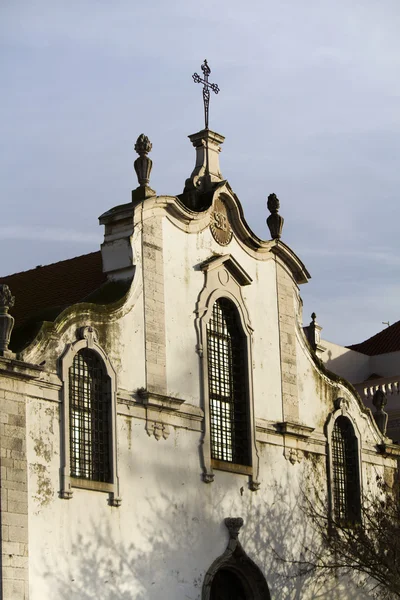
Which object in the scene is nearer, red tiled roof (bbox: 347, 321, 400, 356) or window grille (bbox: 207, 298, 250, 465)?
window grille (bbox: 207, 298, 250, 465)

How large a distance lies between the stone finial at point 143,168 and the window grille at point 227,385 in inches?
118

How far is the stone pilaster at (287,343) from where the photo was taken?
110 feet

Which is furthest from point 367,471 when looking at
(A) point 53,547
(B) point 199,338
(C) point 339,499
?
(A) point 53,547

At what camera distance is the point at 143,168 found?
3072 centimetres

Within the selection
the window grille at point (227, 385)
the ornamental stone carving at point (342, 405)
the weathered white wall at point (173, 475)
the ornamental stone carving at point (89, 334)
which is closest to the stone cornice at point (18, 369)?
the weathered white wall at point (173, 475)

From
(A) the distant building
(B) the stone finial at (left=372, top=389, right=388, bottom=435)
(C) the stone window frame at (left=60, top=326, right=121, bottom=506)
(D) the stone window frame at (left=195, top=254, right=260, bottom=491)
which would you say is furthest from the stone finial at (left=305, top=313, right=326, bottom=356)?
(C) the stone window frame at (left=60, top=326, right=121, bottom=506)

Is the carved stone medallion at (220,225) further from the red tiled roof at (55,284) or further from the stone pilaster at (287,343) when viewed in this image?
the red tiled roof at (55,284)

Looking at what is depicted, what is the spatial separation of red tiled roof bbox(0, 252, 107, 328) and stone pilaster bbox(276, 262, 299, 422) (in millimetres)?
4211

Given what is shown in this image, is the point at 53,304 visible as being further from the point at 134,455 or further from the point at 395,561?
the point at 395,561

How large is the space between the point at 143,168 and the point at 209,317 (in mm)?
3384

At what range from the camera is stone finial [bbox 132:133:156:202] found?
30.7m

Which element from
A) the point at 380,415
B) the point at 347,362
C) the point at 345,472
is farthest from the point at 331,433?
the point at 347,362

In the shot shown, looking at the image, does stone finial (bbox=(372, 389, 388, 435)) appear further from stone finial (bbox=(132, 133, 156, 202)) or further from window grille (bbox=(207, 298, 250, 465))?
stone finial (bbox=(132, 133, 156, 202))

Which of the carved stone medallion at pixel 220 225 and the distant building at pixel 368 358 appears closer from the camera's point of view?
the carved stone medallion at pixel 220 225
